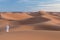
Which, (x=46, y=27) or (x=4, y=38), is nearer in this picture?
(x=4, y=38)

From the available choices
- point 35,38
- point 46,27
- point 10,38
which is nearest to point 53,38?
point 35,38

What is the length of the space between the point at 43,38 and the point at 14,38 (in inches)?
27.5

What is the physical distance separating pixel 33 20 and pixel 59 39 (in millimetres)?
6994

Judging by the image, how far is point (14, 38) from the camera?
395 cm

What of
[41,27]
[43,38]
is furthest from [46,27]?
[43,38]

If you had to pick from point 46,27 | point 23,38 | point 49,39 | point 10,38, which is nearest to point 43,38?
point 49,39

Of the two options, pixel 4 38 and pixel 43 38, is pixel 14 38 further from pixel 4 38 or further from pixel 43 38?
pixel 43 38

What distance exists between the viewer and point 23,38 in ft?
13.0

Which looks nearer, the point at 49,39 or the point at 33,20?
the point at 49,39

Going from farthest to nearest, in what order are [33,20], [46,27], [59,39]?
1. [33,20]
2. [46,27]
3. [59,39]

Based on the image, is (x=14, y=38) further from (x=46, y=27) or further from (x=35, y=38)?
(x=46, y=27)

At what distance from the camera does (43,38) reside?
157 inches

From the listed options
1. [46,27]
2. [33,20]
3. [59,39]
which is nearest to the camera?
[59,39]

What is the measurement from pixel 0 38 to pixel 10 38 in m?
0.24
